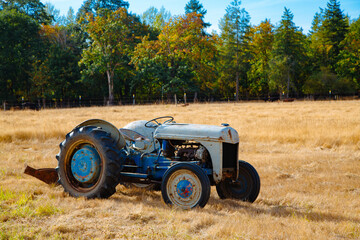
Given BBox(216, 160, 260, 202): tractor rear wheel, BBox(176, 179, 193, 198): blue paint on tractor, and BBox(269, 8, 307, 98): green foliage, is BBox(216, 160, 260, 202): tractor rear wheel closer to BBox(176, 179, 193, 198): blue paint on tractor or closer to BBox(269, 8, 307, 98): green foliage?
BBox(176, 179, 193, 198): blue paint on tractor

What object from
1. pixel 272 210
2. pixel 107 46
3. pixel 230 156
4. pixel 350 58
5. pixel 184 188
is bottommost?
pixel 272 210

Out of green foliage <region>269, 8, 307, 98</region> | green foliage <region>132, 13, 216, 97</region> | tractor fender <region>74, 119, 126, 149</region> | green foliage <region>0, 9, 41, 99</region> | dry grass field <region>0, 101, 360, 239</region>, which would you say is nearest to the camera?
dry grass field <region>0, 101, 360, 239</region>

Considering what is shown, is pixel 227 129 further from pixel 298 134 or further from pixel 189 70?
pixel 189 70

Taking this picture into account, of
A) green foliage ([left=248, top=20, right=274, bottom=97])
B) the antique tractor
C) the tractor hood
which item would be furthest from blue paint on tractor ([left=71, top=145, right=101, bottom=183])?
green foliage ([left=248, top=20, right=274, bottom=97])

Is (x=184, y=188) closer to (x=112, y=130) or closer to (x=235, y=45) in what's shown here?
(x=112, y=130)

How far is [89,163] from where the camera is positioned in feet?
17.3

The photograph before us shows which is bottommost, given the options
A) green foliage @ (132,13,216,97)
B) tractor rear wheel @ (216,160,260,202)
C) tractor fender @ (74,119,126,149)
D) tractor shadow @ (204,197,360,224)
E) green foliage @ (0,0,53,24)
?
tractor shadow @ (204,197,360,224)

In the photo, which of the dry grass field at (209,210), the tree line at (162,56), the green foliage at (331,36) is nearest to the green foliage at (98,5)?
the tree line at (162,56)

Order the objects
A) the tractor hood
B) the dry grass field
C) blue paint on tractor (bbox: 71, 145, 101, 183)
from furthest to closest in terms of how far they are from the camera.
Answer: blue paint on tractor (bbox: 71, 145, 101, 183), the tractor hood, the dry grass field

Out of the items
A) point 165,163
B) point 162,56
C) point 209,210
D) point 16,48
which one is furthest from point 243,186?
point 16,48

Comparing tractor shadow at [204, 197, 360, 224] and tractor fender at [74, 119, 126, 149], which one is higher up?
tractor fender at [74, 119, 126, 149]

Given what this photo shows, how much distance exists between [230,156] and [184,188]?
35.0 inches

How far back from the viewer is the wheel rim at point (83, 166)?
17.3ft

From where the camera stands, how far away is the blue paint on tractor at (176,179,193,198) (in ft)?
15.3
